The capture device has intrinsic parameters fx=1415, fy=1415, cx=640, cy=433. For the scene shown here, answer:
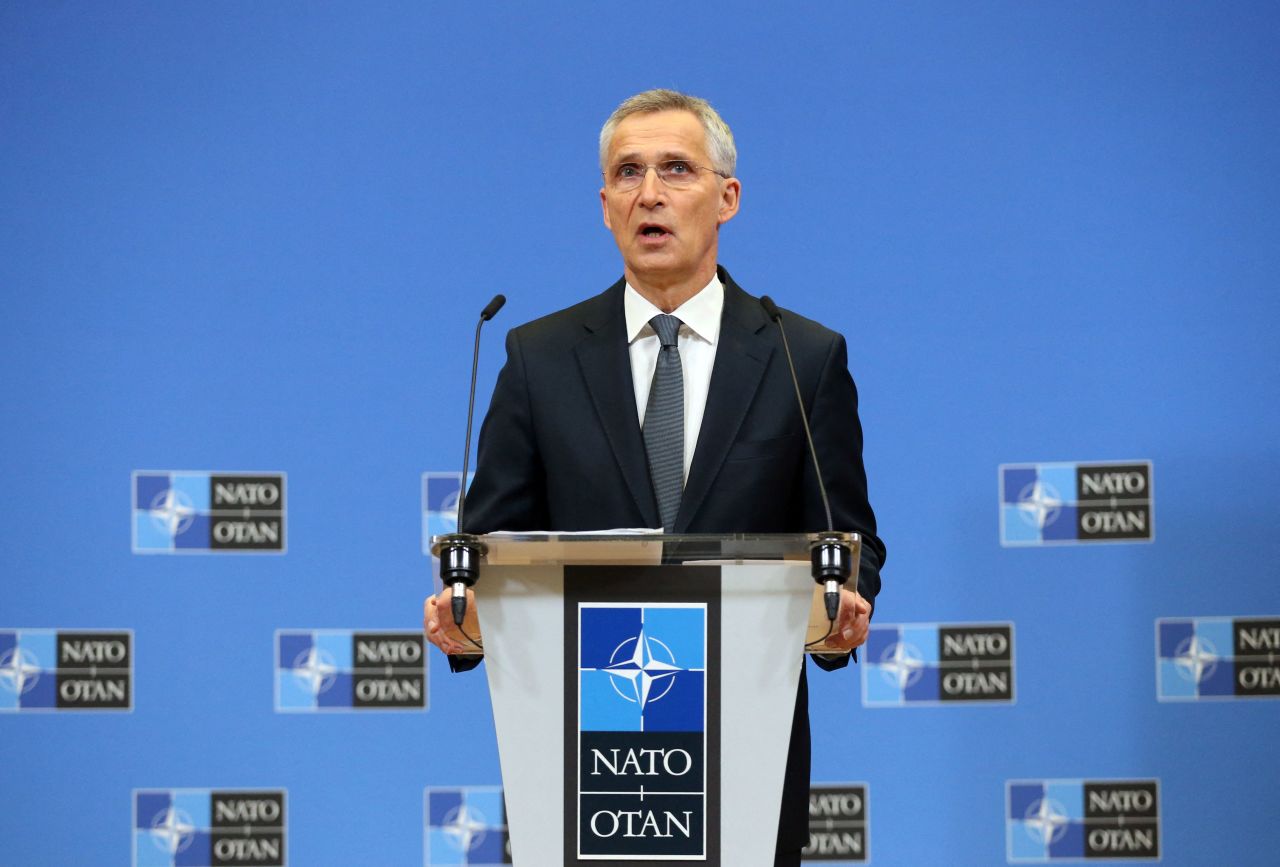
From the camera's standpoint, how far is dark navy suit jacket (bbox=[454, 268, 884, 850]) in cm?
200

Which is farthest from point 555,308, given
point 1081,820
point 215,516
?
point 1081,820

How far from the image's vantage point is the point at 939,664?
3482 millimetres

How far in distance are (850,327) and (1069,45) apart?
2.96ft

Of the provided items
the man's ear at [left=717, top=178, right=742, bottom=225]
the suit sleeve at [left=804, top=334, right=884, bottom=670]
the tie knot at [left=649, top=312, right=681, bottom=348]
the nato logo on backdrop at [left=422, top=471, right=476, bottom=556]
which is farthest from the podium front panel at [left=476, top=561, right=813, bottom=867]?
the nato logo on backdrop at [left=422, top=471, right=476, bottom=556]

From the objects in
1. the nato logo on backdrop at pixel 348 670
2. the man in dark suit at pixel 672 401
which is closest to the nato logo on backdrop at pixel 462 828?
the nato logo on backdrop at pixel 348 670

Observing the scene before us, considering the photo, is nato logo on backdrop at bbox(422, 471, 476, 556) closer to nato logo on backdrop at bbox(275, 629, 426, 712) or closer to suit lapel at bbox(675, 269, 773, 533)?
nato logo on backdrop at bbox(275, 629, 426, 712)

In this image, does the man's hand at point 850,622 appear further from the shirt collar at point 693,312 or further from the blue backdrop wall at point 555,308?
the blue backdrop wall at point 555,308

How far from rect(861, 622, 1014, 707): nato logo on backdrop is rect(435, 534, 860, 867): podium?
1975mm

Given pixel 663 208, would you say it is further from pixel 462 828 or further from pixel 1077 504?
pixel 462 828

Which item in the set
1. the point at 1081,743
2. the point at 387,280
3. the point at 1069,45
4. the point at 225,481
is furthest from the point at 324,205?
the point at 1081,743

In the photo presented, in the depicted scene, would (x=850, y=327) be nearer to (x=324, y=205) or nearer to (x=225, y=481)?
(x=324, y=205)

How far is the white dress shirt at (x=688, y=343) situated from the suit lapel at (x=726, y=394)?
2 cm

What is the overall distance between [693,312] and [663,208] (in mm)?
164

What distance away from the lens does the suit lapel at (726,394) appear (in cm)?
199
